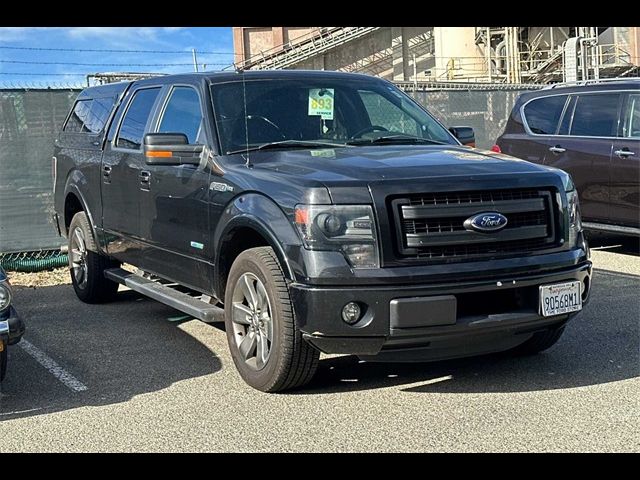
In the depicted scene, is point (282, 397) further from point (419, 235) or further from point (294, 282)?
point (419, 235)

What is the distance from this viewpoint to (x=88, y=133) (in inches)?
307

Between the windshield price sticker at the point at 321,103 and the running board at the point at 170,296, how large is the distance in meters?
1.55

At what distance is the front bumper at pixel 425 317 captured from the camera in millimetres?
4453

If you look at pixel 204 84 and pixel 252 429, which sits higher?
Result: pixel 204 84

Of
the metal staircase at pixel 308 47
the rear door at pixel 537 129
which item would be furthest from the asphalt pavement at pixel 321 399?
the metal staircase at pixel 308 47

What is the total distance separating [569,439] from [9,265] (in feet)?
25.3

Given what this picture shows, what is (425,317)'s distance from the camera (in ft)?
14.6

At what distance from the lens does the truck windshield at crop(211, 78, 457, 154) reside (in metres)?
5.64

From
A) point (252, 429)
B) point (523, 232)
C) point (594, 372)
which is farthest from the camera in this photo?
point (594, 372)

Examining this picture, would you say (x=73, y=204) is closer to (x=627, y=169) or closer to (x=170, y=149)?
(x=170, y=149)
